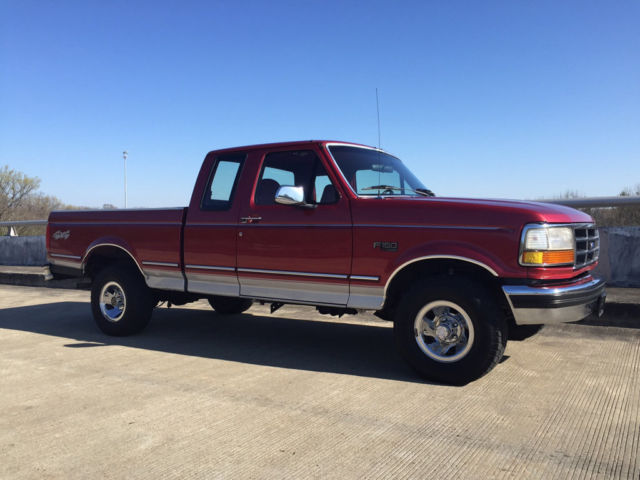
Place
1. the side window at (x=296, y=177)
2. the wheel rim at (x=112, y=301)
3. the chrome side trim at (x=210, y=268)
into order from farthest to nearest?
the wheel rim at (x=112, y=301)
the chrome side trim at (x=210, y=268)
the side window at (x=296, y=177)

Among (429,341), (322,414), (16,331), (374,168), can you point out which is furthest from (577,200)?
(16,331)

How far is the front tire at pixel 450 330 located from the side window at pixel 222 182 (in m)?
2.18

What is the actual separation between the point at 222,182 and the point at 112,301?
193 cm

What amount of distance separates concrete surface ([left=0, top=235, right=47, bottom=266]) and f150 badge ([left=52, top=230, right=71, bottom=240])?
6549 millimetres

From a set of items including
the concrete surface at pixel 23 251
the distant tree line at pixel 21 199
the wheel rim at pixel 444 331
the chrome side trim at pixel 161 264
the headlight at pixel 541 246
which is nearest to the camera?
the headlight at pixel 541 246

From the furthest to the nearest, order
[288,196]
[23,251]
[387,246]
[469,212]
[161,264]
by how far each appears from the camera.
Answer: [23,251], [161,264], [288,196], [387,246], [469,212]

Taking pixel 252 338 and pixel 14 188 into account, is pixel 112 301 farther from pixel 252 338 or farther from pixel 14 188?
pixel 14 188

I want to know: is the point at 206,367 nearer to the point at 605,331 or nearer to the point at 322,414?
the point at 322,414

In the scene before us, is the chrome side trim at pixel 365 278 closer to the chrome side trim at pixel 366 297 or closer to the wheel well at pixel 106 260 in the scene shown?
the chrome side trim at pixel 366 297

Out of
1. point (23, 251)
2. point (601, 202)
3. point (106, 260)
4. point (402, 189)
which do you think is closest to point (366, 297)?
point (402, 189)

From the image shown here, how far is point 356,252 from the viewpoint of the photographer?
4371 mm

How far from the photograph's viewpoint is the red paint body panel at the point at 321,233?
Answer: 12.7 ft

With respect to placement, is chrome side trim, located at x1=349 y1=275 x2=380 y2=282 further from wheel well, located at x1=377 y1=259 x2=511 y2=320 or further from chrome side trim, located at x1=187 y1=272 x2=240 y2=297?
chrome side trim, located at x1=187 y1=272 x2=240 y2=297

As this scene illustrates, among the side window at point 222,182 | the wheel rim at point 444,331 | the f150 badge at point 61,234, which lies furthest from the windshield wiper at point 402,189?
the f150 badge at point 61,234
